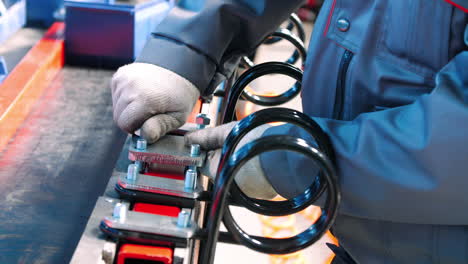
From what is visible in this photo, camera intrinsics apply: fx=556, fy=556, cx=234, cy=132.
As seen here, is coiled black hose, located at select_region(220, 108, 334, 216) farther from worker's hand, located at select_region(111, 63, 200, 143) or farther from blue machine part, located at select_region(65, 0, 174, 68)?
blue machine part, located at select_region(65, 0, 174, 68)

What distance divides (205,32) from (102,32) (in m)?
0.85

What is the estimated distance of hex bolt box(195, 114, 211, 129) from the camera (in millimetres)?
1406

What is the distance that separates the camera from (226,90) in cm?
194

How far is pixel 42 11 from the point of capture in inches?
97.2

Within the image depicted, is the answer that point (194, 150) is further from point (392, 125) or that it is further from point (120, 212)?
point (392, 125)

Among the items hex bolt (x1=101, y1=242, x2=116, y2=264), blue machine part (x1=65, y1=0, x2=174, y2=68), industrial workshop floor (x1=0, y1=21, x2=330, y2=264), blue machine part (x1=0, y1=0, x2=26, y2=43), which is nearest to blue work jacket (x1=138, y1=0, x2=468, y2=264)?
hex bolt (x1=101, y1=242, x2=116, y2=264)

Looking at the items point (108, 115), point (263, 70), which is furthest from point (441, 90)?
point (108, 115)

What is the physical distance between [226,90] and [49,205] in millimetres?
819

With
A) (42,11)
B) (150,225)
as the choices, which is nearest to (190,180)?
(150,225)

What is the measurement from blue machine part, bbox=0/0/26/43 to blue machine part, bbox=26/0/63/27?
0.34 ft

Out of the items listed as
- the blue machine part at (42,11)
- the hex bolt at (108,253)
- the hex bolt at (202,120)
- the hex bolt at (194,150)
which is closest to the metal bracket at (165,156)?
the hex bolt at (194,150)

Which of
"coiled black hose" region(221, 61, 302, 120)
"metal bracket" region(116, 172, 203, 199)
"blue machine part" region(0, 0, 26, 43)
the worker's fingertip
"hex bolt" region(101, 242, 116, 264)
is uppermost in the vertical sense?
"coiled black hose" region(221, 61, 302, 120)

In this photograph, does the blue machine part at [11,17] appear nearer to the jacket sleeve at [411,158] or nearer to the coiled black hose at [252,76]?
the coiled black hose at [252,76]

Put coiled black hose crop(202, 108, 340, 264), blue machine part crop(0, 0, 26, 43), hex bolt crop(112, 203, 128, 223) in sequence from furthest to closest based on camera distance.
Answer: blue machine part crop(0, 0, 26, 43), hex bolt crop(112, 203, 128, 223), coiled black hose crop(202, 108, 340, 264)
